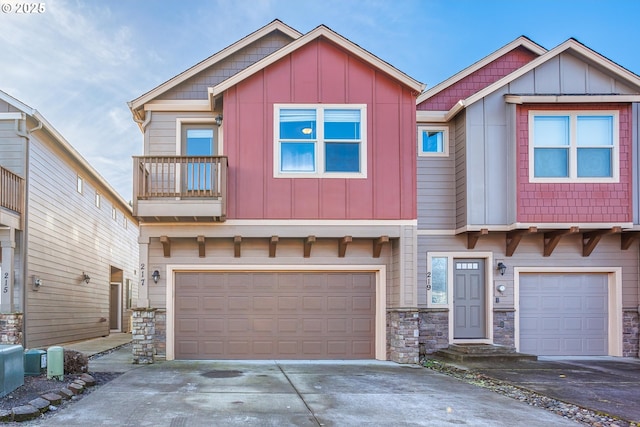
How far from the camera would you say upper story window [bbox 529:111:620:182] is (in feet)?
35.5

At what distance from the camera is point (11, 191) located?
11.0 meters

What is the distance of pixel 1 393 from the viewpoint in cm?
647

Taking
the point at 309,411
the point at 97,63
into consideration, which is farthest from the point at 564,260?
the point at 97,63

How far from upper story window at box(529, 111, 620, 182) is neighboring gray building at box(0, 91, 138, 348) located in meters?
11.5

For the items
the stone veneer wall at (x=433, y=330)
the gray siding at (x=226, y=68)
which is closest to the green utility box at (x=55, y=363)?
the gray siding at (x=226, y=68)

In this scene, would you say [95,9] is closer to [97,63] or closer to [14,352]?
[97,63]

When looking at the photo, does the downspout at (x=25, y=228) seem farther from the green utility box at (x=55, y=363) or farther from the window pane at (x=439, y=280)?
the window pane at (x=439, y=280)

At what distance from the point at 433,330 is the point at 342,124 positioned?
5.06 m

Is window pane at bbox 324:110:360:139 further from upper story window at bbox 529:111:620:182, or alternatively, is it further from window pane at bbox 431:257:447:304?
upper story window at bbox 529:111:620:182

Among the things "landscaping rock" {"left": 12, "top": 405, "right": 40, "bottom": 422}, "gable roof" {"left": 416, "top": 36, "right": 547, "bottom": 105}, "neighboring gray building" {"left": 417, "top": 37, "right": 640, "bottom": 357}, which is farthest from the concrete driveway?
"gable roof" {"left": 416, "top": 36, "right": 547, "bottom": 105}

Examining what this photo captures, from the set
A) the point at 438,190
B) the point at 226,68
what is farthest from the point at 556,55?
the point at 226,68

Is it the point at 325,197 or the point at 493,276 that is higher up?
the point at 325,197

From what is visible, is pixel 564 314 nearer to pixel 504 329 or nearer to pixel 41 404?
pixel 504 329

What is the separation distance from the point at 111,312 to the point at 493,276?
1553 cm
